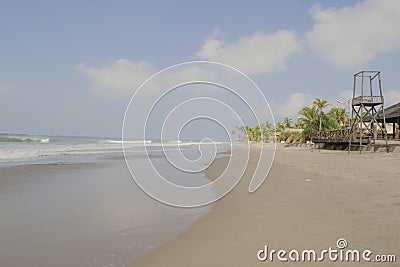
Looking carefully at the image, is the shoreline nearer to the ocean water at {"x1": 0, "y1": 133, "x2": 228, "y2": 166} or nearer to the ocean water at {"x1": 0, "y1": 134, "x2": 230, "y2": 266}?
the ocean water at {"x1": 0, "y1": 134, "x2": 230, "y2": 266}

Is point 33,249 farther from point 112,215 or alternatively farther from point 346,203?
point 346,203

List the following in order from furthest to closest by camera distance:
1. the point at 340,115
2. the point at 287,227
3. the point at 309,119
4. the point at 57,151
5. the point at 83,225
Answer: the point at 340,115, the point at 309,119, the point at 57,151, the point at 83,225, the point at 287,227

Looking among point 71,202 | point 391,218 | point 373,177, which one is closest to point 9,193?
point 71,202

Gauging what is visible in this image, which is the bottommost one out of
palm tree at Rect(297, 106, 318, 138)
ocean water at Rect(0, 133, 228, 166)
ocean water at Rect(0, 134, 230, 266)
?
ocean water at Rect(0, 134, 230, 266)

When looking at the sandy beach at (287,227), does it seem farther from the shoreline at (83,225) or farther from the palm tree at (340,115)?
the palm tree at (340,115)

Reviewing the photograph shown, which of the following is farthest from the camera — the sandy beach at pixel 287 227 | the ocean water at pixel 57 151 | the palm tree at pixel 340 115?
the palm tree at pixel 340 115

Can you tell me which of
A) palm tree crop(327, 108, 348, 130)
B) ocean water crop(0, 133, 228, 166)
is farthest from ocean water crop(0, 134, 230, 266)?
palm tree crop(327, 108, 348, 130)

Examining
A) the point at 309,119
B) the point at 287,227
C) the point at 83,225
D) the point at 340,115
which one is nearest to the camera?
the point at 287,227

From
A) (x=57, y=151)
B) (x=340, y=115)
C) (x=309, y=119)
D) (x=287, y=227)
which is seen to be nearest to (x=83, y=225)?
(x=287, y=227)

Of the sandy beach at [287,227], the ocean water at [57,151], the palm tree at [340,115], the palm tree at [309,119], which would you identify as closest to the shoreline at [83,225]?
the sandy beach at [287,227]

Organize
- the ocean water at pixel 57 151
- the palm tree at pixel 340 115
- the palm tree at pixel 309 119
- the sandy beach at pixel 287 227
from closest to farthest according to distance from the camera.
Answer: the sandy beach at pixel 287 227
the ocean water at pixel 57 151
the palm tree at pixel 309 119
the palm tree at pixel 340 115

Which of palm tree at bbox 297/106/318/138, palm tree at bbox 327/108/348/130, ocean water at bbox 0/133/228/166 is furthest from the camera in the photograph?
palm tree at bbox 327/108/348/130

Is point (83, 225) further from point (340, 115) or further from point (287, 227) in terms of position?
point (340, 115)

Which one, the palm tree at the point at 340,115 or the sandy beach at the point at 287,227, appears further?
the palm tree at the point at 340,115
